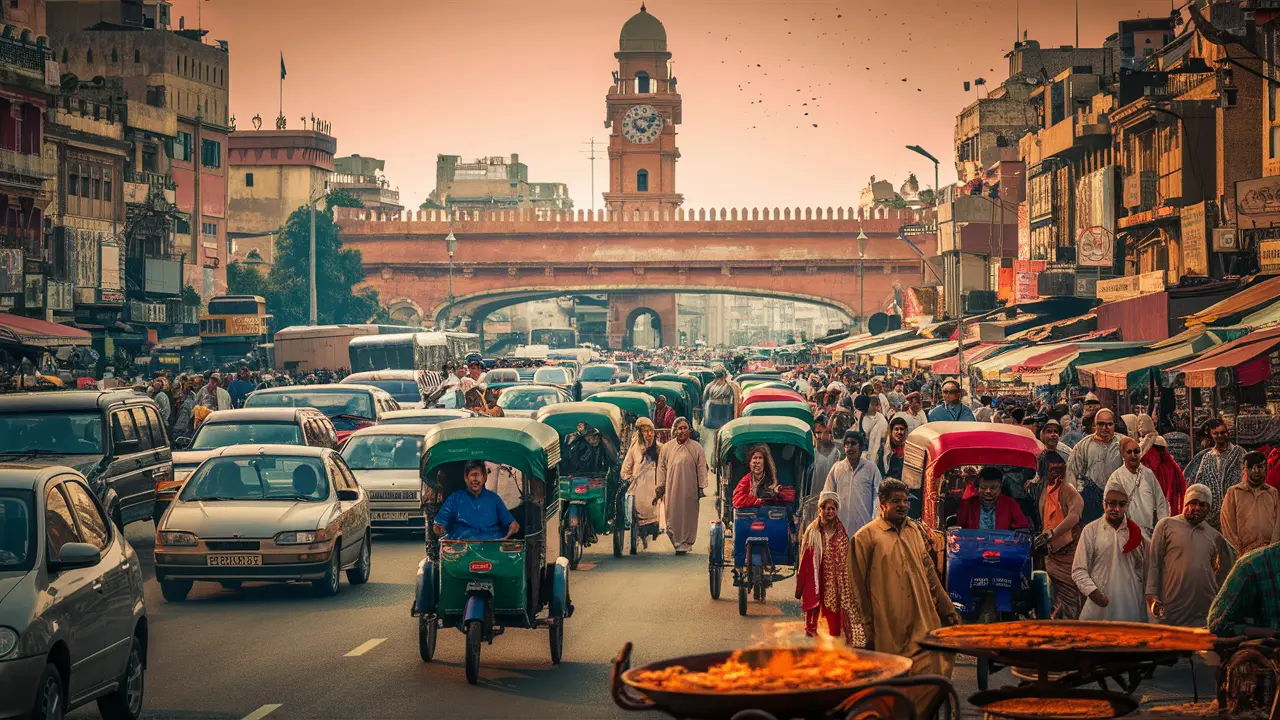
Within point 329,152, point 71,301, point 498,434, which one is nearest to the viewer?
point 498,434

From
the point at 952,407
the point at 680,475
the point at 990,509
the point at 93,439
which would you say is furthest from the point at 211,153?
the point at 990,509

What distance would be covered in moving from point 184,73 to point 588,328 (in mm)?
60750

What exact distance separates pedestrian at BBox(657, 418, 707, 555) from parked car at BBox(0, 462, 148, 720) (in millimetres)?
8327

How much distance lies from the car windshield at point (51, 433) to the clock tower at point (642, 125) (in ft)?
354

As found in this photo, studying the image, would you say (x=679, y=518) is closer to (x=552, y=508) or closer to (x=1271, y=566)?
(x=552, y=508)

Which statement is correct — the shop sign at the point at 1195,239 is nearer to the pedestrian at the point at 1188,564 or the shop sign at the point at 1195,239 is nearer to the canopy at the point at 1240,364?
the canopy at the point at 1240,364

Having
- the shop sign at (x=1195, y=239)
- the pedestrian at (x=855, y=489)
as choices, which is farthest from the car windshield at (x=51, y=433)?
the shop sign at (x=1195, y=239)

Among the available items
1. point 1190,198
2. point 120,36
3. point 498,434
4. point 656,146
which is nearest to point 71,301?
point 1190,198

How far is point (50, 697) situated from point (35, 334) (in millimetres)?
31538

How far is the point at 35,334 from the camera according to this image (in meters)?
38.7

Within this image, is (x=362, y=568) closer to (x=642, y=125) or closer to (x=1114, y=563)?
(x=1114, y=563)

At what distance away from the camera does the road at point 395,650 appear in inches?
420

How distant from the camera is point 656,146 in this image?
12606cm

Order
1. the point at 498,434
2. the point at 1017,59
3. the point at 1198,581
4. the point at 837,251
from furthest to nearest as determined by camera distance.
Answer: the point at 837,251, the point at 1017,59, the point at 498,434, the point at 1198,581
